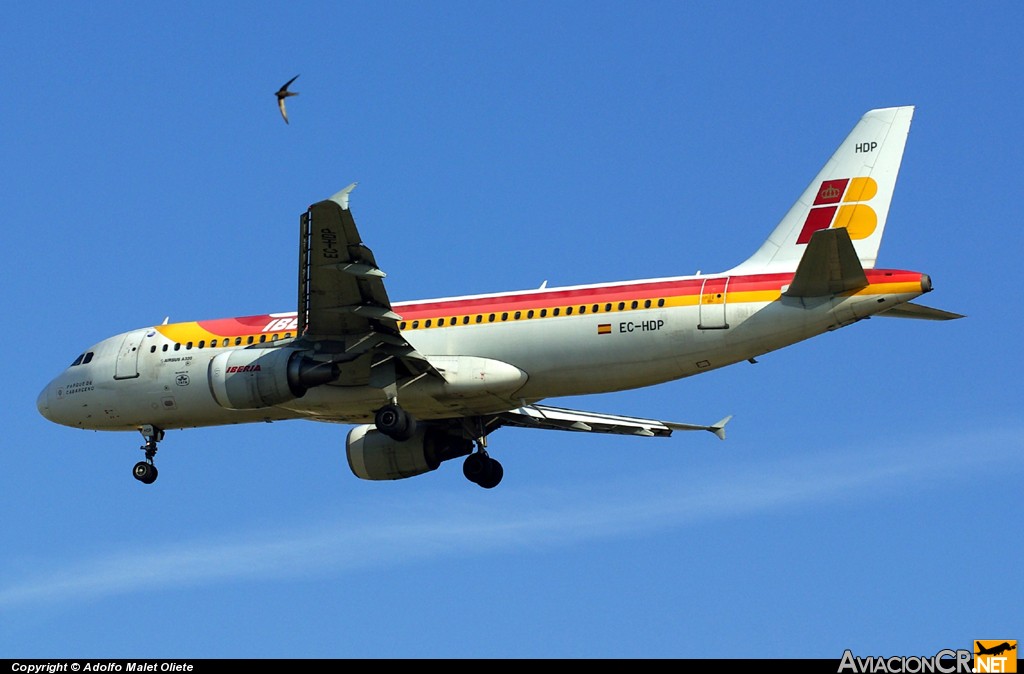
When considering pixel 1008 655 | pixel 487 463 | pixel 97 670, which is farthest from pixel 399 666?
pixel 487 463

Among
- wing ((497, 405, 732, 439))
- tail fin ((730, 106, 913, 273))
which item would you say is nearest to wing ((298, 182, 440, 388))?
wing ((497, 405, 732, 439))

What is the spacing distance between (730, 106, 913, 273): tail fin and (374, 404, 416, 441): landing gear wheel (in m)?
8.10

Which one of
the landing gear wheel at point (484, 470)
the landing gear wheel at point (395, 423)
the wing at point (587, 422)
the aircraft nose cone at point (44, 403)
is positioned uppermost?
the aircraft nose cone at point (44, 403)

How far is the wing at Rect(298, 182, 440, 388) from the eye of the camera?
35.1m

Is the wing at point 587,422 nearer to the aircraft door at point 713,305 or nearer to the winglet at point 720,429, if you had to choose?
the winglet at point 720,429

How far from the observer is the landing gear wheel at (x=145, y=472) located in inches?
1651

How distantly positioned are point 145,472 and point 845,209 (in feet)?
59.2

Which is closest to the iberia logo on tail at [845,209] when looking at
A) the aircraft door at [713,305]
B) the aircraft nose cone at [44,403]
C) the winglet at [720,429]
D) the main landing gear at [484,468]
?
the aircraft door at [713,305]

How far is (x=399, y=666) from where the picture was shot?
27.3 m

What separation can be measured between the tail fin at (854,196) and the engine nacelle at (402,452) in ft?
31.1

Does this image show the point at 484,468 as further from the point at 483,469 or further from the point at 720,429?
the point at 720,429

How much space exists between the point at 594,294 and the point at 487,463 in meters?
6.73

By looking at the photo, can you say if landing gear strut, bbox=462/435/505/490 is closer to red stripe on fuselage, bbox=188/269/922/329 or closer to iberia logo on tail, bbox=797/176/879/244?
red stripe on fuselage, bbox=188/269/922/329

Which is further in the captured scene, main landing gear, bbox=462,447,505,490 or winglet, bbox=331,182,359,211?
main landing gear, bbox=462,447,505,490
